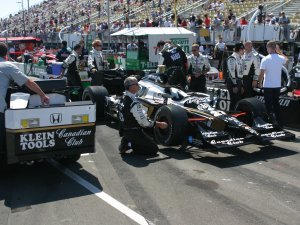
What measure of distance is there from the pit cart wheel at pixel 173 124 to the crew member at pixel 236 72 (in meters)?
2.43

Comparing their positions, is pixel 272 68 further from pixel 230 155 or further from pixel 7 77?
pixel 7 77

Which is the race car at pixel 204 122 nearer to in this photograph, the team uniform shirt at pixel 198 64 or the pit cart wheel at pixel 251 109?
the pit cart wheel at pixel 251 109

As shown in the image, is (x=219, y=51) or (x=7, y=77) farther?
(x=219, y=51)

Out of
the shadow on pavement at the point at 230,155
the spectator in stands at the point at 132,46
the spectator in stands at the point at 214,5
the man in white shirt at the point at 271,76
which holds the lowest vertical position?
the shadow on pavement at the point at 230,155

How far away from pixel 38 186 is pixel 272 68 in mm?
4824

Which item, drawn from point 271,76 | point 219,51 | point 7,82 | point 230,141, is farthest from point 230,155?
point 219,51

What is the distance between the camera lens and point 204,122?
6992 mm

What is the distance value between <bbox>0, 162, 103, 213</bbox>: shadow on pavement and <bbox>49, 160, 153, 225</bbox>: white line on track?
61 mm

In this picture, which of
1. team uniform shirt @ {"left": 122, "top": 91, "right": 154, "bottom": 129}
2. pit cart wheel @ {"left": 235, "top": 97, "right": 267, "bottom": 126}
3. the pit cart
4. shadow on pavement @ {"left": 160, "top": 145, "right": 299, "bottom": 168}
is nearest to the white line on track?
the pit cart

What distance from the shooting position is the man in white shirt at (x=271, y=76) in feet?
26.8

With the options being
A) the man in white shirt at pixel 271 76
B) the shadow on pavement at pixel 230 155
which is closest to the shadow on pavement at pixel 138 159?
the shadow on pavement at pixel 230 155

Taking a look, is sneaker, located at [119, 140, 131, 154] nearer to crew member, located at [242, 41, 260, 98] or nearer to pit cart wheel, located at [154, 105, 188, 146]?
pit cart wheel, located at [154, 105, 188, 146]

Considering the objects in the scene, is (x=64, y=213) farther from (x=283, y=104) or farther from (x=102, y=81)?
(x=102, y=81)

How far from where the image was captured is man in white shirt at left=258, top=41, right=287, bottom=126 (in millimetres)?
8180
